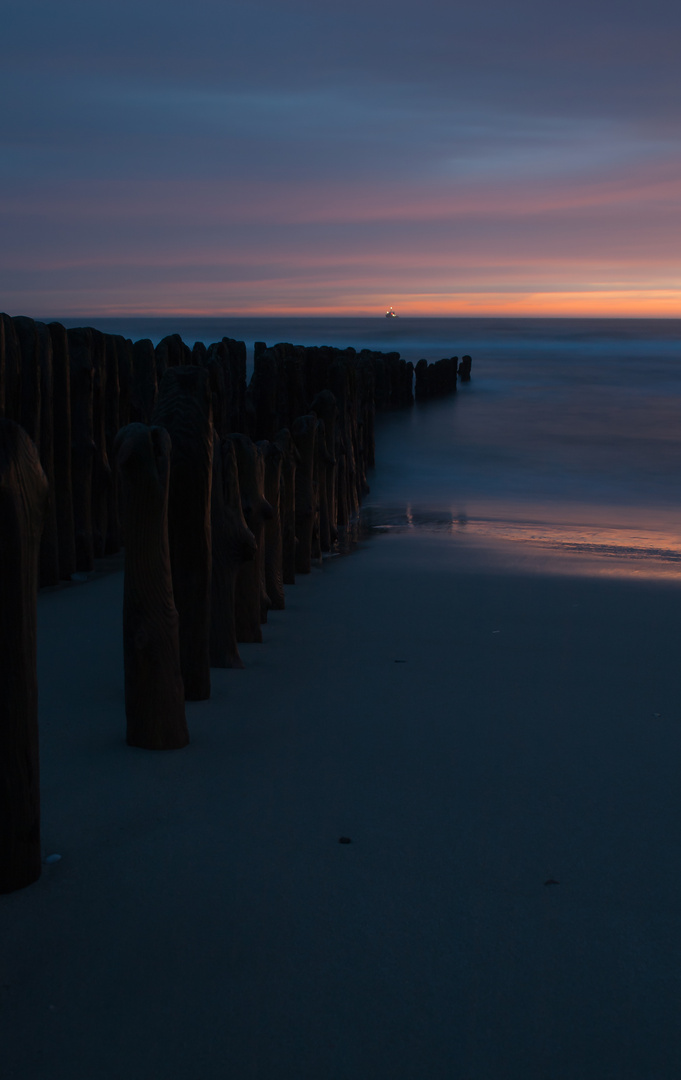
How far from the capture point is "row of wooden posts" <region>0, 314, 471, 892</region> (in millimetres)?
1846

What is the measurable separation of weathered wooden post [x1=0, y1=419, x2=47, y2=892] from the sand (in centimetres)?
12

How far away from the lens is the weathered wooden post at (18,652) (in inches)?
70.1

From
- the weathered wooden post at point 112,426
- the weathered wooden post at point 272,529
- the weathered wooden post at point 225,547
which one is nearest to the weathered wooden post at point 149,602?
the weathered wooden post at point 225,547

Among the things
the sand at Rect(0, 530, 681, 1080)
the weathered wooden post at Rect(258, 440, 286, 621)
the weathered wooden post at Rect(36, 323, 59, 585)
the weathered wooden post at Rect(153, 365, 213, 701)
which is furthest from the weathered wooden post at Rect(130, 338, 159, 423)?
the weathered wooden post at Rect(153, 365, 213, 701)

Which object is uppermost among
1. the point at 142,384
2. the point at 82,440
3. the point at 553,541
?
the point at 142,384

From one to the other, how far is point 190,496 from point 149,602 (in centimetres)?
45

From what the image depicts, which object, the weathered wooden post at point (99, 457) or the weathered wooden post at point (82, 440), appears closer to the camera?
the weathered wooden post at point (82, 440)

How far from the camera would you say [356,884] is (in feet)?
6.61

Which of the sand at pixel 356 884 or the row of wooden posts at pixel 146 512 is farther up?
the row of wooden posts at pixel 146 512

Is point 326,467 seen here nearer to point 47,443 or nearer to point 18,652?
point 47,443

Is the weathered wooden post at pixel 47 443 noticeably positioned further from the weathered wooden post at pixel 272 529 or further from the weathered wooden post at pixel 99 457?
the weathered wooden post at pixel 272 529

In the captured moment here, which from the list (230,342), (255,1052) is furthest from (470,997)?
(230,342)

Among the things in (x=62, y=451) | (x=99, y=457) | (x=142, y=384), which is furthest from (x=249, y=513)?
(x=142, y=384)

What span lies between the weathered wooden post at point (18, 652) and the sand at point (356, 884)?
12cm
